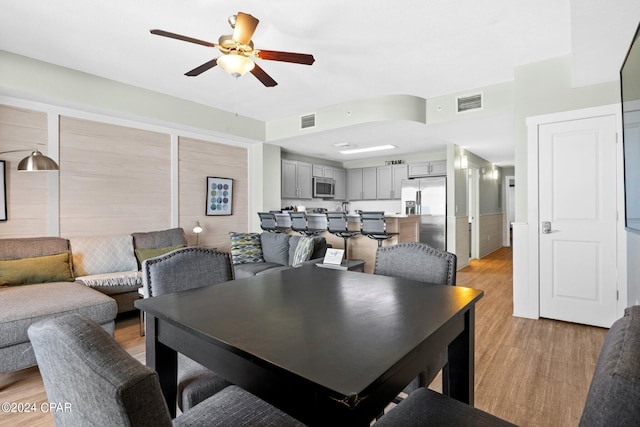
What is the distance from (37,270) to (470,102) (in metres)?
5.07

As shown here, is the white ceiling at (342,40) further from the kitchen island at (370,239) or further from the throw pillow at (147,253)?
the throw pillow at (147,253)

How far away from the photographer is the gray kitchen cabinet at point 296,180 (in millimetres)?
6582

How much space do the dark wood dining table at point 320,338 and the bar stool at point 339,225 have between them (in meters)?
2.98

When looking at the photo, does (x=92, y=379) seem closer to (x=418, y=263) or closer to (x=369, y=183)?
(x=418, y=263)

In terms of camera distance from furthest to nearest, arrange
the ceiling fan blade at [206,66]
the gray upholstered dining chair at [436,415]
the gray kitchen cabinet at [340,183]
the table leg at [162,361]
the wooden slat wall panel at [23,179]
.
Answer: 1. the gray kitchen cabinet at [340,183]
2. the wooden slat wall panel at [23,179]
3. the ceiling fan blade at [206,66]
4. the table leg at [162,361]
5. the gray upholstered dining chair at [436,415]

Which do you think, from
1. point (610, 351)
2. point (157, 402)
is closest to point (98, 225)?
point (157, 402)

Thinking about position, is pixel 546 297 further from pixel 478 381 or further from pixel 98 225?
pixel 98 225

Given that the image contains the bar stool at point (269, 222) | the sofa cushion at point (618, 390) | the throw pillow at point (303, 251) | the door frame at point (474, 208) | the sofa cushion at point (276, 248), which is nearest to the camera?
the sofa cushion at point (618, 390)

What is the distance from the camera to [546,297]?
11.0 feet

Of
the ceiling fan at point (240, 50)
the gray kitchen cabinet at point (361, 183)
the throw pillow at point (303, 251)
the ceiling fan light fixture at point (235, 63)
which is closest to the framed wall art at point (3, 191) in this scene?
the ceiling fan at point (240, 50)

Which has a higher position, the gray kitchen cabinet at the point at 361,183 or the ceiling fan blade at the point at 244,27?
the ceiling fan blade at the point at 244,27

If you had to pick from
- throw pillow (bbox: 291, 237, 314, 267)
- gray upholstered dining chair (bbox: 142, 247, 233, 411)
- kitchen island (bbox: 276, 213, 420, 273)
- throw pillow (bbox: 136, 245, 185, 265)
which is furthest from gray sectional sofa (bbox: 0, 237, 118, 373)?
kitchen island (bbox: 276, 213, 420, 273)

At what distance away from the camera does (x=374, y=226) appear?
174 inches

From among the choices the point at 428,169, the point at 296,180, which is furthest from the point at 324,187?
the point at 428,169
